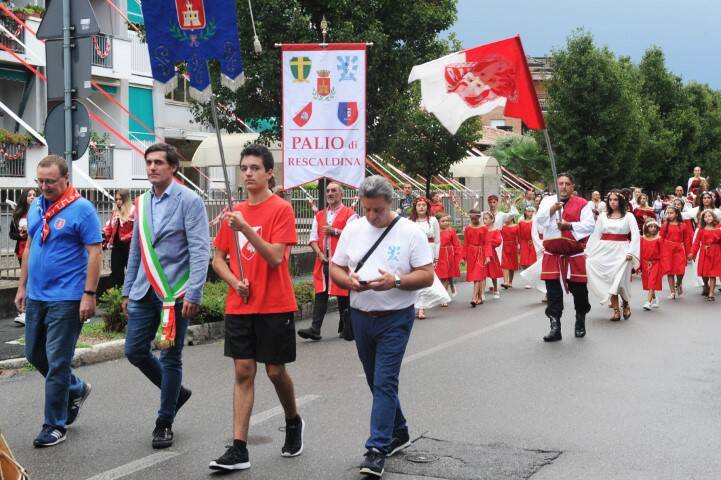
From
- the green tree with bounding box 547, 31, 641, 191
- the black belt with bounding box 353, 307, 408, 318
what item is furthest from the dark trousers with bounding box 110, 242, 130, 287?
the green tree with bounding box 547, 31, 641, 191

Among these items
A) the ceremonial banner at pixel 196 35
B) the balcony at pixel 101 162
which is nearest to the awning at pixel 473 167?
the balcony at pixel 101 162

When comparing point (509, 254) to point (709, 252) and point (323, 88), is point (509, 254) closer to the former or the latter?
point (709, 252)

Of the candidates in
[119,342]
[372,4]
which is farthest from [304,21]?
[119,342]

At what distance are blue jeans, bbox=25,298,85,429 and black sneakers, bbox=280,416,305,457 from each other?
154 centimetres

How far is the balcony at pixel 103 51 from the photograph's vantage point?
30031 millimetres

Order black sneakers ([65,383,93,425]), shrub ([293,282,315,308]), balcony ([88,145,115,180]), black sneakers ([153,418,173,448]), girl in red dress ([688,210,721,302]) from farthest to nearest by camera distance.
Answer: balcony ([88,145,115,180]), girl in red dress ([688,210,721,302]), shrub ([293,282,315,308]), black sneakers ([65,383,93,425]), black sneakers ([153,418,173,448])

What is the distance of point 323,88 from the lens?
1479 cm

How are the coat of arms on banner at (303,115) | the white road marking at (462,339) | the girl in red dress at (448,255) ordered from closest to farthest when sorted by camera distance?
1. the white road marking at (462,339)
2. the coat of arms on banner at (303,115)
3. the girl in red dress at (448,255)

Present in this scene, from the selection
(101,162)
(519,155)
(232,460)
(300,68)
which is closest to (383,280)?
(232,460)

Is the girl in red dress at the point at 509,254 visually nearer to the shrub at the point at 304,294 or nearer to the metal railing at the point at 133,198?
the metal railing at the point at 133,198

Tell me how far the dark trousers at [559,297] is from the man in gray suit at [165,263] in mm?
6094

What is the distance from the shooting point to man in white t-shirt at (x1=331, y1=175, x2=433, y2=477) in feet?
20.3

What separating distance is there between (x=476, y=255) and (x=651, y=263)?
2723 mm

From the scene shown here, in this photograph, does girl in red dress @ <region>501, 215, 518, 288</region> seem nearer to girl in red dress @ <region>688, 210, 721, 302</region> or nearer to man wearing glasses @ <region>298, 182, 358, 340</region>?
girl in red dress @ <region>688, 210, 721, 302</region>
